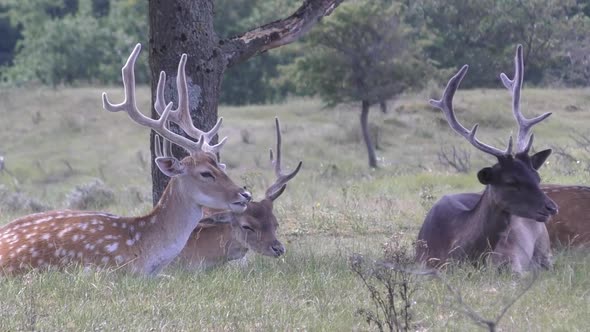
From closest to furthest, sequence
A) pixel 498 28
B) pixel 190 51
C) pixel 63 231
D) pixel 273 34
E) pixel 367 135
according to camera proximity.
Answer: pixel 63 231, pixel 190 51, pixel 273 34, pixel 498 28, pixel 367 135

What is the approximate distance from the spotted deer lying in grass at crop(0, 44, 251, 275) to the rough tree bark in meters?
1.02

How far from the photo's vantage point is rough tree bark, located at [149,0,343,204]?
977cm

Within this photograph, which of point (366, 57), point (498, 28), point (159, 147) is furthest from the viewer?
point (366, 57)

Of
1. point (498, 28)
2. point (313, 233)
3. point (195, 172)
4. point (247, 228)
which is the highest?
point (498, 28)

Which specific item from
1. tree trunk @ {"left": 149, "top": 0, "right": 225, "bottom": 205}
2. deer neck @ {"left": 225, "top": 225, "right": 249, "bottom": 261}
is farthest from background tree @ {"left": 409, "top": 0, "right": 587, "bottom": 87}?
deer neck @ {"left": 225, "top": 225, "right": 249, "bottom": 261}

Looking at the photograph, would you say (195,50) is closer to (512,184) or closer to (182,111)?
(182,111)

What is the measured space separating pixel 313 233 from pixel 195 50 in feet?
9.16

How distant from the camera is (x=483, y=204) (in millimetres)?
8688

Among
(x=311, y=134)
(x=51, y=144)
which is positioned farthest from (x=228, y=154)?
(x=51, y=144)

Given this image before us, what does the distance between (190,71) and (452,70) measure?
76.1 feet

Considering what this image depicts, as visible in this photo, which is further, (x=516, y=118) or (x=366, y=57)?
(x=366, y=57)

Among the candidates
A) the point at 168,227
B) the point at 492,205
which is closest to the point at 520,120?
the point at 492,205

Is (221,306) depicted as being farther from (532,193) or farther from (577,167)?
(577,167)

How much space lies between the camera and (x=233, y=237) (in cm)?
966
